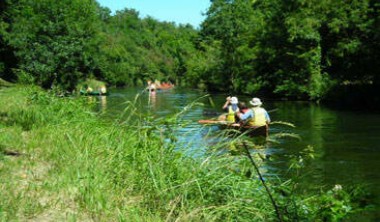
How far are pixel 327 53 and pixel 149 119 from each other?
34954 millimetres

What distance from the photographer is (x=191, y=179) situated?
5.96 m

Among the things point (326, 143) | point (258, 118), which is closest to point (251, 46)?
point (326, 143)

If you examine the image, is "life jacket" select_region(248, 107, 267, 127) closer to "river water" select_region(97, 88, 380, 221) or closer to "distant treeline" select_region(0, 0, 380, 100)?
"river water" select_region(97, 88, 380, 221)

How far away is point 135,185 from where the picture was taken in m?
6.03

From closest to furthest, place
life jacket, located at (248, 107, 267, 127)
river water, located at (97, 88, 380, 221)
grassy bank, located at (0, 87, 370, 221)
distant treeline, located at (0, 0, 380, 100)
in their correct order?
grassy bank, located at (0, 87, 370, 221)
river water, located at (97, 88, 380, 221)
life jacket, located at (248, 107, 267, 127)
distant treeline, located at (0, 0, 380, 100)

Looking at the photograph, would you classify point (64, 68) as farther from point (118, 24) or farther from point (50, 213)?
point (118, 24)

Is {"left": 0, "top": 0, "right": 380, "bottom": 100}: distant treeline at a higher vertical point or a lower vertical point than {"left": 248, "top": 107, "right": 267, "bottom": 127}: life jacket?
higher

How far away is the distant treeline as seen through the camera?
36594mm

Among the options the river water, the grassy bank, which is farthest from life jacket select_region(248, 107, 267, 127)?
the grassy bank

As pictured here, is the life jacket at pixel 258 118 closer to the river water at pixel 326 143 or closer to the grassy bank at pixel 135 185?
the river water at pixel 326 143

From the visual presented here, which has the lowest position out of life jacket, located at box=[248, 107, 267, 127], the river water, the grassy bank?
the river water

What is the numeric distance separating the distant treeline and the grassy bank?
540 inches

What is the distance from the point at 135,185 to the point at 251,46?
52.5 meters

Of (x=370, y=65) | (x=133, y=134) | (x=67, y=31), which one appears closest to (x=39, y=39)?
(x=67, y=31)
